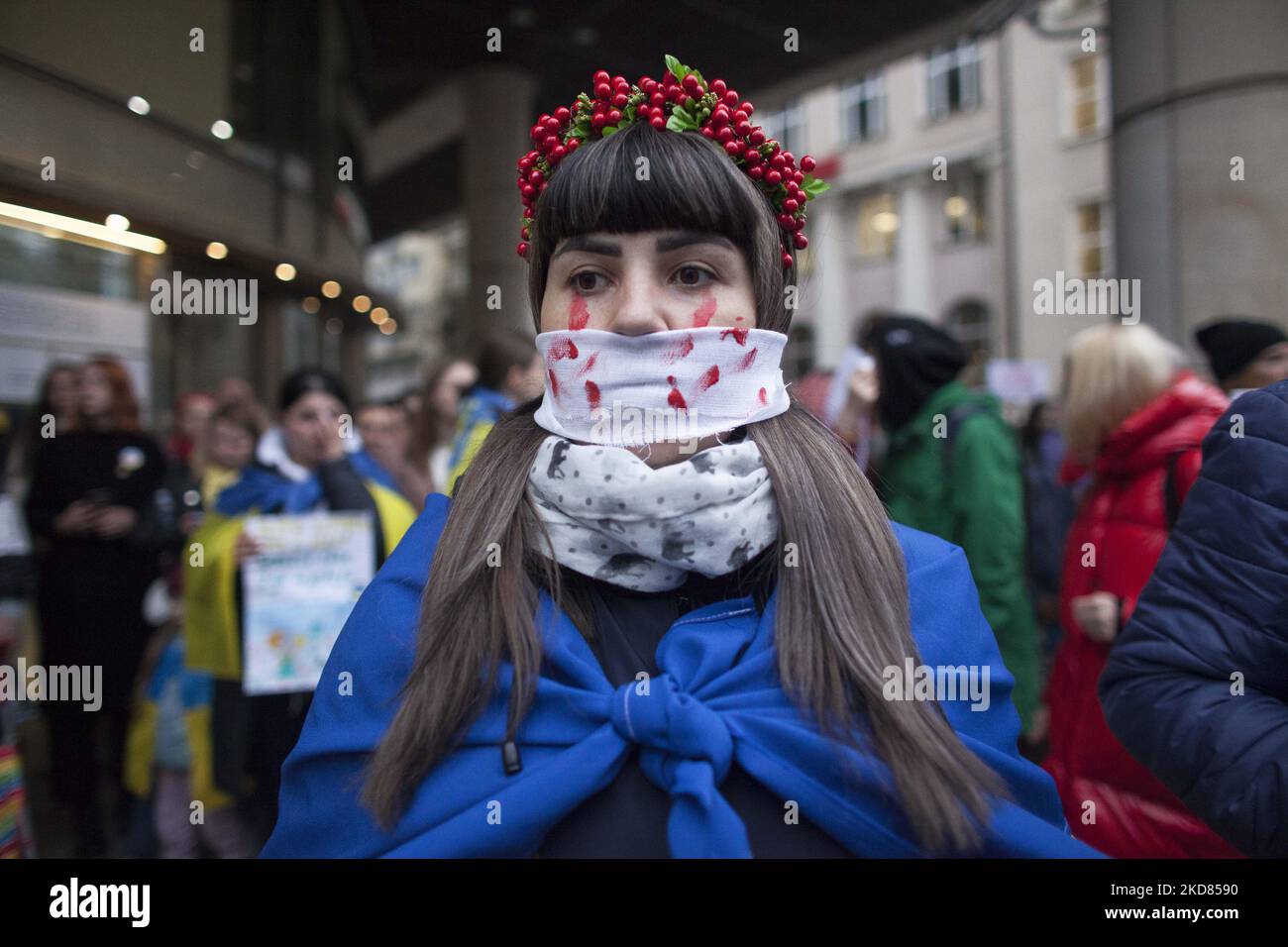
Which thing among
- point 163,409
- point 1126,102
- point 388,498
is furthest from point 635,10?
point 388,498

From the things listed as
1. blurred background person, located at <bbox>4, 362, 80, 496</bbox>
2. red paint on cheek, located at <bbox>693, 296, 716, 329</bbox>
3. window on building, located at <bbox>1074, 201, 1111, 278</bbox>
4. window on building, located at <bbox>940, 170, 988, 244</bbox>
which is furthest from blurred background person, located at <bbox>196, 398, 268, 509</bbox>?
window on building, located at <bbox>940, 170, 988, 244</bbox>

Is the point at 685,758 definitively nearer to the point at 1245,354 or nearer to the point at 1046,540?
the point at 1245,354

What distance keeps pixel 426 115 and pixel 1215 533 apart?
520 inches

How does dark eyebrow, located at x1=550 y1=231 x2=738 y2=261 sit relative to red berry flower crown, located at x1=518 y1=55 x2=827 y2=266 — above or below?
below

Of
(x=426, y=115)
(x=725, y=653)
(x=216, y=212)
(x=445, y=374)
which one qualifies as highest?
(x=426, y=115)

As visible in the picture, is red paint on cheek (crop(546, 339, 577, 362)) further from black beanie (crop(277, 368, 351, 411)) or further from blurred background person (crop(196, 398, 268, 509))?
blurred background person (crop(196, 398, 268, 509))

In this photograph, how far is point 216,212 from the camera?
6570 millimetres

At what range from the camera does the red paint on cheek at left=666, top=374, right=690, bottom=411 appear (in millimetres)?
1383

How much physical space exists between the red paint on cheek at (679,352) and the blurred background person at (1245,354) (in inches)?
82.1

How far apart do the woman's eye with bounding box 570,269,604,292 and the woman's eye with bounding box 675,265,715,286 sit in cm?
12

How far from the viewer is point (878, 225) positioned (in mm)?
25375

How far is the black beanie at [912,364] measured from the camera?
4.03 metres
